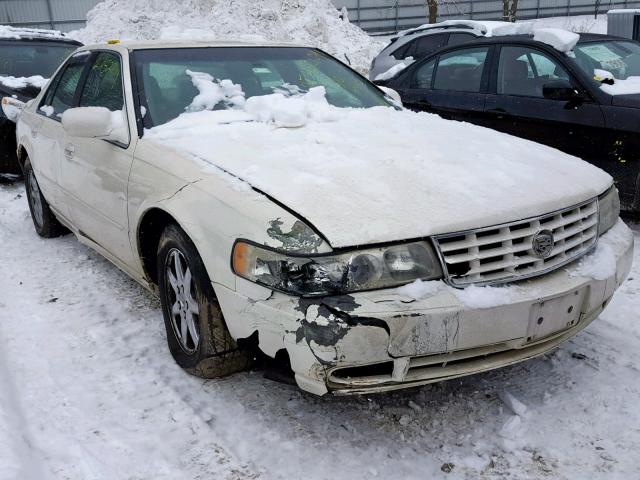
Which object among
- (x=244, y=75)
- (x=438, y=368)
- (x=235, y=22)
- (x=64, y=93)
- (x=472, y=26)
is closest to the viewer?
(x=438, y=368)

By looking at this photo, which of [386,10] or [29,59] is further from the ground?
[29,59]

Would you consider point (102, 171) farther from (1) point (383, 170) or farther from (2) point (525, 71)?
(2) point (525, 71)

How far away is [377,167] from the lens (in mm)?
2643

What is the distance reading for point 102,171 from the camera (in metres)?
3.40

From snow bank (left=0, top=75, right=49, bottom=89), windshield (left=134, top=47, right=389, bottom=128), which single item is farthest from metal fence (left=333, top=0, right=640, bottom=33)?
windshield (left=134, top=47, right=389, bottom=128)

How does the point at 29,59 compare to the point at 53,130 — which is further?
the point at 29,59

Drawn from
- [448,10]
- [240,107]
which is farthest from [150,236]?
[448,10]

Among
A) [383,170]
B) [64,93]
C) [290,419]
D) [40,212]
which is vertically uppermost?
[64,93]

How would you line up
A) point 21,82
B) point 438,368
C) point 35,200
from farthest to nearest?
1. point 21,82
2. point 35,200
3. point 438,368

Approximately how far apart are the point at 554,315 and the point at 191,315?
1.53 meters

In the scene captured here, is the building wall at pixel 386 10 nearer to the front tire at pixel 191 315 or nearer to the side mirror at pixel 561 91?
the side mirror at pixel 561 91

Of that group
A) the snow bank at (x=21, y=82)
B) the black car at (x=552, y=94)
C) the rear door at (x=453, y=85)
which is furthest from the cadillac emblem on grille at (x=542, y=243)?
the snow bank at (x=21, y=82)

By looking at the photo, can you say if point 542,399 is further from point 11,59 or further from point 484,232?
point 11,59

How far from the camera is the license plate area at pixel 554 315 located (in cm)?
231
